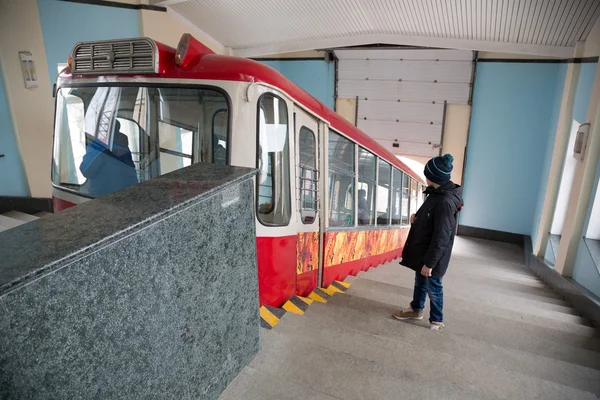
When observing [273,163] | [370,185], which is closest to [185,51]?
[273,163]

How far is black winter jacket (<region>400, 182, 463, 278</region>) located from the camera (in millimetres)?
2764

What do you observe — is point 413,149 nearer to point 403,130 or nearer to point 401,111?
point 403,130

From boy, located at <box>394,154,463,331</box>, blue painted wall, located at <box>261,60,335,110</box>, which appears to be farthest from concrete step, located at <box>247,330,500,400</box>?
blue painted wall, located at <box>261,60,335,110</box>

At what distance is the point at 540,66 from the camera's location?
8.75 meters

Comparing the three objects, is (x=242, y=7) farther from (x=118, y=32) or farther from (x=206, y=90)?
(x=206, y=90)

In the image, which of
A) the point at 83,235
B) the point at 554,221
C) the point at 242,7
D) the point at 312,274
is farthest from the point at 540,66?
the point at 83,235

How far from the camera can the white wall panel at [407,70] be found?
Answer: 30.9 feet

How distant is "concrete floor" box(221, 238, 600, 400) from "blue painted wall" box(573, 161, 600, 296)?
37 centimetres

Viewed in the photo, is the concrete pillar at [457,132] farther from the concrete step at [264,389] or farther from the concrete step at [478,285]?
the concrete step at [264,389]

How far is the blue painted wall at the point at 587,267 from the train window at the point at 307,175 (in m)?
2.97

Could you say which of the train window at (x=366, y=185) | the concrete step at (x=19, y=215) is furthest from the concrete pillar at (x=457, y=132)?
the concrete step at (x=19, y=215)

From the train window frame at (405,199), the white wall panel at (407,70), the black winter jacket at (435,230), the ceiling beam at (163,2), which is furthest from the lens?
the white wall panel at (407,70)

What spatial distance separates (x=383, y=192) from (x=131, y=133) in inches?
154

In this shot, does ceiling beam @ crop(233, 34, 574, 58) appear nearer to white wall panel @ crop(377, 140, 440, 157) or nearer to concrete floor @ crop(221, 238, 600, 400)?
white wall panel @ crop(377, 140, 440, 157)
